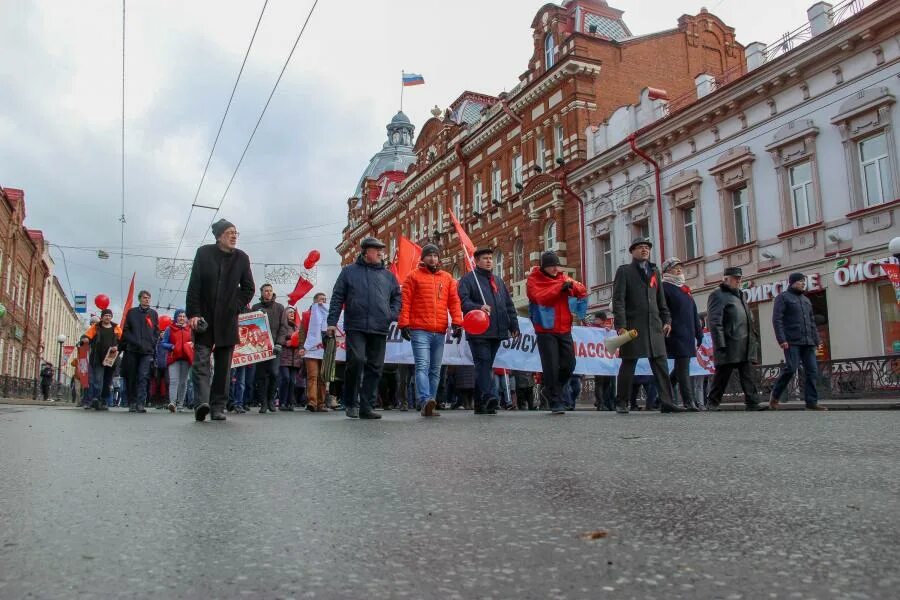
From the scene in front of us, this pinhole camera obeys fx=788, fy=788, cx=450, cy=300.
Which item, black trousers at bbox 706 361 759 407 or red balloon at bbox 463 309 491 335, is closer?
red balloon at bbox 463 309 491 335

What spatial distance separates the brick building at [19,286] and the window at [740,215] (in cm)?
3313

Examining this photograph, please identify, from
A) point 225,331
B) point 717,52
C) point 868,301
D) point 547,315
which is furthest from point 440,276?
point 717,52

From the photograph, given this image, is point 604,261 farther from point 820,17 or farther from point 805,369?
point 805,369

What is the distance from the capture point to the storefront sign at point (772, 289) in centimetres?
A: 1935

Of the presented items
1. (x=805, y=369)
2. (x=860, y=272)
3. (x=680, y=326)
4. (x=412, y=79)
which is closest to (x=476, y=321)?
(x=680, y=326)

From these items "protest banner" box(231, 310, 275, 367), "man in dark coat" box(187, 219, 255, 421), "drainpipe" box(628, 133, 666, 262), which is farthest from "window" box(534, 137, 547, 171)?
"man in dark coat" box(187, 219, 255, 421)

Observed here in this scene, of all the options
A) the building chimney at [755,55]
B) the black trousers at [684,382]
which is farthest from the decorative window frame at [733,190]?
the black trousers at [684,382]

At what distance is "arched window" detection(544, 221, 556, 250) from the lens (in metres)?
31.6

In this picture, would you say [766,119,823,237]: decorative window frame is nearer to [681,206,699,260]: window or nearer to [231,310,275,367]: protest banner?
[681,206,699,260]: window

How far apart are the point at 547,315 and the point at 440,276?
130cm

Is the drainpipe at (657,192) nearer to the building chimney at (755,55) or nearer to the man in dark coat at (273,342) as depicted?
the building chimney at (755,55)

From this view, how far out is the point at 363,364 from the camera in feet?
26.9

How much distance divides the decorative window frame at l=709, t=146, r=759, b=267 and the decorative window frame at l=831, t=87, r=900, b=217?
3066 mm

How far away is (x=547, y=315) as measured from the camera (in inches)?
356
